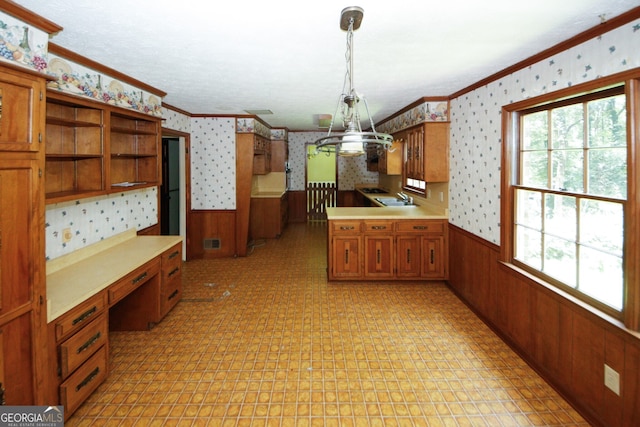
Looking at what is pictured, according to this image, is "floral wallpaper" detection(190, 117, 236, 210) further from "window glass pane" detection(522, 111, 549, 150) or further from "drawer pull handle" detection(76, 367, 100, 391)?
"window glass pane" detection(522, 111, 549, 150)

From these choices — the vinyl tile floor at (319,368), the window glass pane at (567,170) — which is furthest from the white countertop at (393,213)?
the window glass pane at (567,170)

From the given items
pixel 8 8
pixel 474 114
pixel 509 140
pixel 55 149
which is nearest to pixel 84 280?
pixel 55 149

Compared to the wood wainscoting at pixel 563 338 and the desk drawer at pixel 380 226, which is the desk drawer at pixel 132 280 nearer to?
the desk drawer at pixel 380 226

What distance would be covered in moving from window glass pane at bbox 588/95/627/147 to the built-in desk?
3.17 meters

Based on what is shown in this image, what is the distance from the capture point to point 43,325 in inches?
72.7

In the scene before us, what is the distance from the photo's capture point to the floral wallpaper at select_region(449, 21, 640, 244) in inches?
77.7

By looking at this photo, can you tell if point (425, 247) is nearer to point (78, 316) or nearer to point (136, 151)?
point (136, 151)

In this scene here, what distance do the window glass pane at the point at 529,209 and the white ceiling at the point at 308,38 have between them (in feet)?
3.40

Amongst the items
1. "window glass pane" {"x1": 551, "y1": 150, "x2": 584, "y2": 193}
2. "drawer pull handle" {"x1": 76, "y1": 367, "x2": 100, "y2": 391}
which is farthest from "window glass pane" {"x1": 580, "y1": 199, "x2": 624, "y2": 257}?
"drawer pull handle" {"x1": 76, "y1": 367, "x2": 100, "y2": 391}

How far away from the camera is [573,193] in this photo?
7.41ft

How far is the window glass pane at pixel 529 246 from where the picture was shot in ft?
8.77

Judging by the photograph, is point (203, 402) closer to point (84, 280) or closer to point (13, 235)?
point (84, 280)

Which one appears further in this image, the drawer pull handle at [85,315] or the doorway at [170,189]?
the doorway at [170,189]

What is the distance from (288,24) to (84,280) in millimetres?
2123
